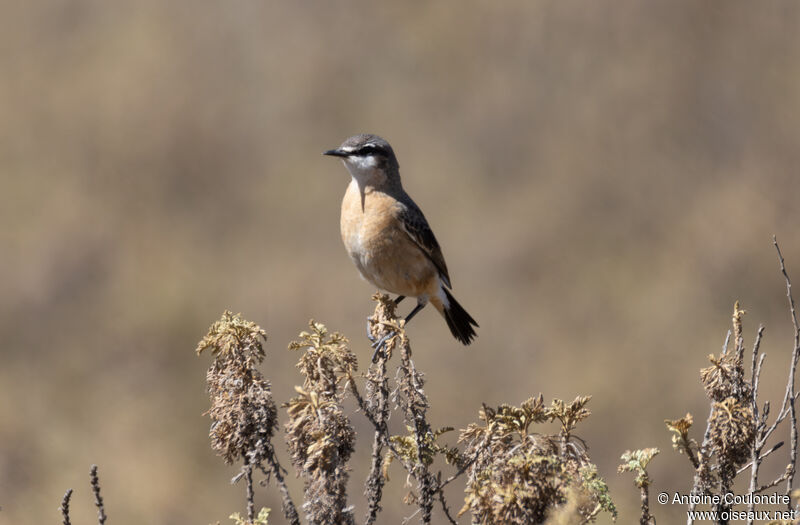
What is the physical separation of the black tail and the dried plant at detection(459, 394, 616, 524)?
285 cm

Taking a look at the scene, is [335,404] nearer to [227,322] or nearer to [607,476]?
[227,322]

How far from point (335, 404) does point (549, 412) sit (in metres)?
0.63

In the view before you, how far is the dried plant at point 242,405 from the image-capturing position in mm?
2514

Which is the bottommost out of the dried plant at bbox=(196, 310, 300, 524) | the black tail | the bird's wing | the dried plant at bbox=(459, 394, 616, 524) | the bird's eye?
the dried plant at bbox=(459, 394, 616, 524)

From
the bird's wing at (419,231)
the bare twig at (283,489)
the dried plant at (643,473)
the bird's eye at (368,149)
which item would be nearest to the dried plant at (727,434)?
the dried plant at (643,473)

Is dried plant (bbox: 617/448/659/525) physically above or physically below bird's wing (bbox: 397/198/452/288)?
below

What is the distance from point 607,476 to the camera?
7.05 meters

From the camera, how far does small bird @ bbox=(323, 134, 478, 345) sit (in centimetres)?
477

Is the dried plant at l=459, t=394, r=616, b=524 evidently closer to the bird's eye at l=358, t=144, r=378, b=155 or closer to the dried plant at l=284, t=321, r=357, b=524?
the dried plant at l=284, t=321, r=357, b=524

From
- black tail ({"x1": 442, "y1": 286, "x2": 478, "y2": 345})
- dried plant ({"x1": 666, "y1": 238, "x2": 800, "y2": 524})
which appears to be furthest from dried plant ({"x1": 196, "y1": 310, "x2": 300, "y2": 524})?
black tail ({"x1": 442, "y1": 286, "x2": 478, "y2": 345})

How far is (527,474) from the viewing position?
7.33 ft

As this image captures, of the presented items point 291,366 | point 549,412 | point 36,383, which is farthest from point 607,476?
point 36,383

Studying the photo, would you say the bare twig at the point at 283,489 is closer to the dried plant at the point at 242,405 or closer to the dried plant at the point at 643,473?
the dried plant at the point at 242,405

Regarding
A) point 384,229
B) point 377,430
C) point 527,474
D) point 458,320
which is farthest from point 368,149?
point 527,474
